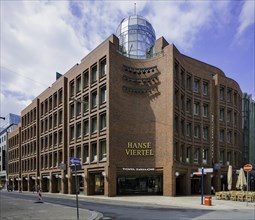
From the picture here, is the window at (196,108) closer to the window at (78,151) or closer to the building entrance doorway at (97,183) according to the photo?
the building entrance doorway at (97,183)

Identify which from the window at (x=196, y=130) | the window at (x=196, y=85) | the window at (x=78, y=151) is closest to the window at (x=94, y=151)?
the window at (x=78, y=151)

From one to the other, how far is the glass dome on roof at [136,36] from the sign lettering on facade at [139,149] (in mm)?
12374

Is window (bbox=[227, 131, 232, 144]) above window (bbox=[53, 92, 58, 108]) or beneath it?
beneath

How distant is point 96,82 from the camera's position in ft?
141

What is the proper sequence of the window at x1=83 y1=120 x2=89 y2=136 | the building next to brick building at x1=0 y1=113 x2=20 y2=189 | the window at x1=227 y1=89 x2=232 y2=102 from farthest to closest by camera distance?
the building next to brick building at x1=0 y1=113 x2=20 y2=189
the window at x1=227 y1=89 x2=232 y2=102
the window at x1=83 y1=120 x2=89 y2=136

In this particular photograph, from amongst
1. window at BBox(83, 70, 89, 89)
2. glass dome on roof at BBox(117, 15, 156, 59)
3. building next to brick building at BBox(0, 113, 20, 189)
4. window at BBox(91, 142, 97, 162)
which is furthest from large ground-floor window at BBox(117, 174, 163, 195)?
building next to brick building at BBox(0, 113, 20, 189)

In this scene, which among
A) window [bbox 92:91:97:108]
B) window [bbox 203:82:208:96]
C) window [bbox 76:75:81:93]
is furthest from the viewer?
window [bbox 203:82:208:96]

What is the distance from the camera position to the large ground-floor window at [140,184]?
132ft

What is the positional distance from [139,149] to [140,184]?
4.48m

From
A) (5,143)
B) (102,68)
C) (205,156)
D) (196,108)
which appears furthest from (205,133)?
(5,143)

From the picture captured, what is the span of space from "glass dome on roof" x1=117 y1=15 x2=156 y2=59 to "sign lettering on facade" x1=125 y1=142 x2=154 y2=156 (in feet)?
40.6

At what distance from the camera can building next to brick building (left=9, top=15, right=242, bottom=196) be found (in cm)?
3941

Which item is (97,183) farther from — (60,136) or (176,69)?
(176,69)

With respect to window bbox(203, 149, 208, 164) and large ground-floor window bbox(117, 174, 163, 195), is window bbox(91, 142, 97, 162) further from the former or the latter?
window bbox(203, 149, 208, 164)
